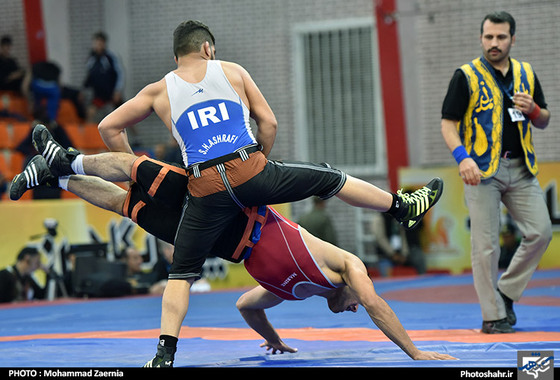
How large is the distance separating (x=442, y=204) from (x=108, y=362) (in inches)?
306

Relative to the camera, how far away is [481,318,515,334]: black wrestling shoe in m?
5.05

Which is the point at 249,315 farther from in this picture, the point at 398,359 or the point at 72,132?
the point at 72,132

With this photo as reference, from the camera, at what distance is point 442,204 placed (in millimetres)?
11391

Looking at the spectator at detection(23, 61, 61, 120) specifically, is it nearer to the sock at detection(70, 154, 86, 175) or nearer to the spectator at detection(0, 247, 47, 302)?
the spectator at detection(0, 247, 47, 302)

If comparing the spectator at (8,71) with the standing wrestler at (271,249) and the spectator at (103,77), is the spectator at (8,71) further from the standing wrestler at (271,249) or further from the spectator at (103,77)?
the standing wrestler at (271,249)

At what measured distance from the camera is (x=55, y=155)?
460cm

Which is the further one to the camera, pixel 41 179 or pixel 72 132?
pixel 72 132

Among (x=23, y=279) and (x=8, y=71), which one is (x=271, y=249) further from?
(x=8, y=71)

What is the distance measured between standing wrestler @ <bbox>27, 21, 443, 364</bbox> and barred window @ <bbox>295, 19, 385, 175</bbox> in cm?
976

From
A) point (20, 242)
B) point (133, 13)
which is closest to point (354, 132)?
point (133, 13)

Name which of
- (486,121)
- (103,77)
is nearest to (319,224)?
(103,77)

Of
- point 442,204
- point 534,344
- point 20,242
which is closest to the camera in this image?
point 534,344
